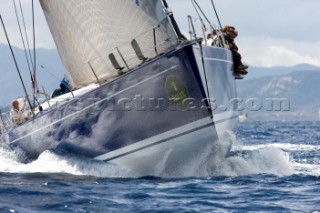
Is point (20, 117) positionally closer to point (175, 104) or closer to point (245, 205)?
point (175, 104)

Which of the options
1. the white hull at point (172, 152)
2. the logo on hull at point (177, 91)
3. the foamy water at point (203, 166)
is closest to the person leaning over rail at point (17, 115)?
the foamy water at point (203, 166)

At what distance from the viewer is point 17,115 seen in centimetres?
1673

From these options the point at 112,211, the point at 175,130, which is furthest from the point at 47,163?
the point at 112,211

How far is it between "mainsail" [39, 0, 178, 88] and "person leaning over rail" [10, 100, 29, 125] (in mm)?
1749

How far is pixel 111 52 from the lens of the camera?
527 inches

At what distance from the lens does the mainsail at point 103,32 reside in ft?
41.7

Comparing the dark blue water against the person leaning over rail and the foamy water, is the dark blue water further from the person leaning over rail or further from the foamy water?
the person leaning over rail

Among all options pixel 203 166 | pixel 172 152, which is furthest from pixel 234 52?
pixel 172 152

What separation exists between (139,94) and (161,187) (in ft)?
6.17

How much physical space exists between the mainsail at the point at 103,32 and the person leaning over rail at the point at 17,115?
5.74 ft

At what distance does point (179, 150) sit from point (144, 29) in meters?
2.46

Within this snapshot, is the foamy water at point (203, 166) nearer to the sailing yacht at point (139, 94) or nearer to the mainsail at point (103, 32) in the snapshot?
the sailing yacht at point (139, 94)

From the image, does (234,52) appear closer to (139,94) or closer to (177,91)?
(177,91)

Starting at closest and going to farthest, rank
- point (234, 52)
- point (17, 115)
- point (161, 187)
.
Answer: point (161, 187) → point (234, 52) → point (17, 115)
